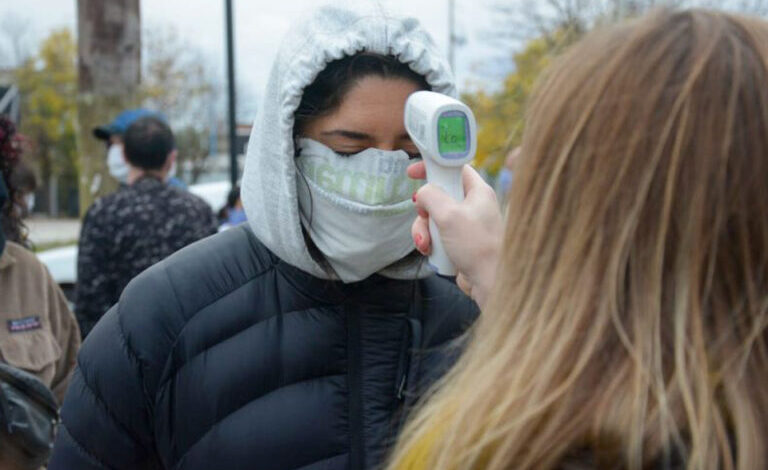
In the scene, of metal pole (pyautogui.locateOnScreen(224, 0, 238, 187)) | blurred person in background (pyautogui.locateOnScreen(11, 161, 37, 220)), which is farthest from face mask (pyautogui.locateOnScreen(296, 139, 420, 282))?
metal pole (pyautogui.locateOnScreen(224, 0, 238, 187))

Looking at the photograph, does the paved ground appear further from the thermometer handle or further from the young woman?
the thermometer handle

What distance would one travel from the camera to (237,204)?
969 cm

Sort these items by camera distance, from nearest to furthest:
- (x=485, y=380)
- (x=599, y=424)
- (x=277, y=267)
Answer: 1. (x=599, y=424)
2. (x=485, y=380)
3. (x=277, y=267)

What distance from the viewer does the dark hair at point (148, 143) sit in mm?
4852

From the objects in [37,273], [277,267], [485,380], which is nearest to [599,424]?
[485,380]

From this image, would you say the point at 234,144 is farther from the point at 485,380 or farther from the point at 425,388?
the point at 485,380

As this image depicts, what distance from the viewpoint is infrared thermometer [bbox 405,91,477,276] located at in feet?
5.67

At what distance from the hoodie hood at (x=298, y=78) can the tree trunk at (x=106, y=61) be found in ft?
17.4

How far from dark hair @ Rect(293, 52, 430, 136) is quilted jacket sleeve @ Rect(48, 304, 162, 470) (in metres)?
0.56

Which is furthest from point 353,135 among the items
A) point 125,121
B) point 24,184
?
point 125,121

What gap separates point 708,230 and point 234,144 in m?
8.58

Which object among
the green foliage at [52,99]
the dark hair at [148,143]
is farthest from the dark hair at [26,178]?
the green foliage at [52,99]

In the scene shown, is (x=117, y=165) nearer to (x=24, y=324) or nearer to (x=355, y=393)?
(x=24, y=324)

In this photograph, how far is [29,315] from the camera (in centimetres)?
333
